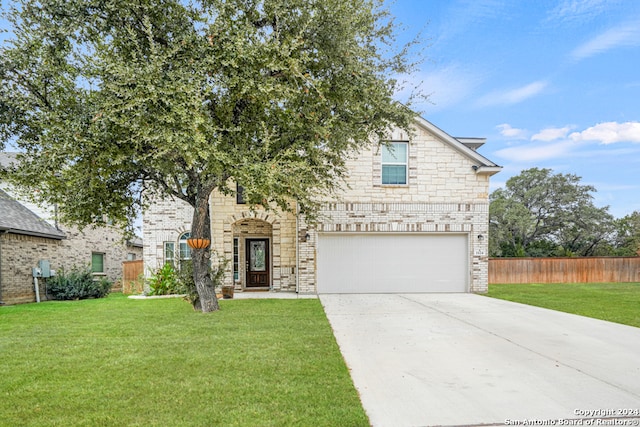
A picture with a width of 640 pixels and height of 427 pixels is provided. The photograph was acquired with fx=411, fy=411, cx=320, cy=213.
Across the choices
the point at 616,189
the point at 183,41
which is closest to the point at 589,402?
the point at 183,41

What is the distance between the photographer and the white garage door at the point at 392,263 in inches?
534

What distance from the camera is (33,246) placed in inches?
578

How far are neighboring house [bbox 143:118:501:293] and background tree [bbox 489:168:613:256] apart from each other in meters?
18.0

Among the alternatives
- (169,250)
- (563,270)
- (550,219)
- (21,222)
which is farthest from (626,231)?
(21,222)

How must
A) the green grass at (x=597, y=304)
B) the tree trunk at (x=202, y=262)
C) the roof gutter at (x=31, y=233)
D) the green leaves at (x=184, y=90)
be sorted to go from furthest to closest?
the roof gutter at (x=31, y=233) < the tree trunk at (x=202, y=262) < the green grass at (x=597, y=304) < the green leaves at (x=184, y=90)

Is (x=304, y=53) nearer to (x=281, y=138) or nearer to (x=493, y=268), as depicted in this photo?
(x=281, y=138)

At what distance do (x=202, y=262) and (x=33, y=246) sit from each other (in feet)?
29.2

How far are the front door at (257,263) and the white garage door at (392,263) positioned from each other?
2.68m

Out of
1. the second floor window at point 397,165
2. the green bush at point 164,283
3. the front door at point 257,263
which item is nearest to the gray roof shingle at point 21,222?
the green bush at point 164,283

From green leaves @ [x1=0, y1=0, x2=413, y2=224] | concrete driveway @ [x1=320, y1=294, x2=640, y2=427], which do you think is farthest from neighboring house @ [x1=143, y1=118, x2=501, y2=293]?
concrete driveway @ [x1=320, y1=294, x2=640, y2=427]

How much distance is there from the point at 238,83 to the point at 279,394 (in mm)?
5804

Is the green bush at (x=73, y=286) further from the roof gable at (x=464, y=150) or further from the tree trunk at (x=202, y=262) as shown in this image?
the roof gable at (x=464, y=150)

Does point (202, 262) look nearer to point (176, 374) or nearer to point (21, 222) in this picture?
point (176, 374)

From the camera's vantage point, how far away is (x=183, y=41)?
770 cm
